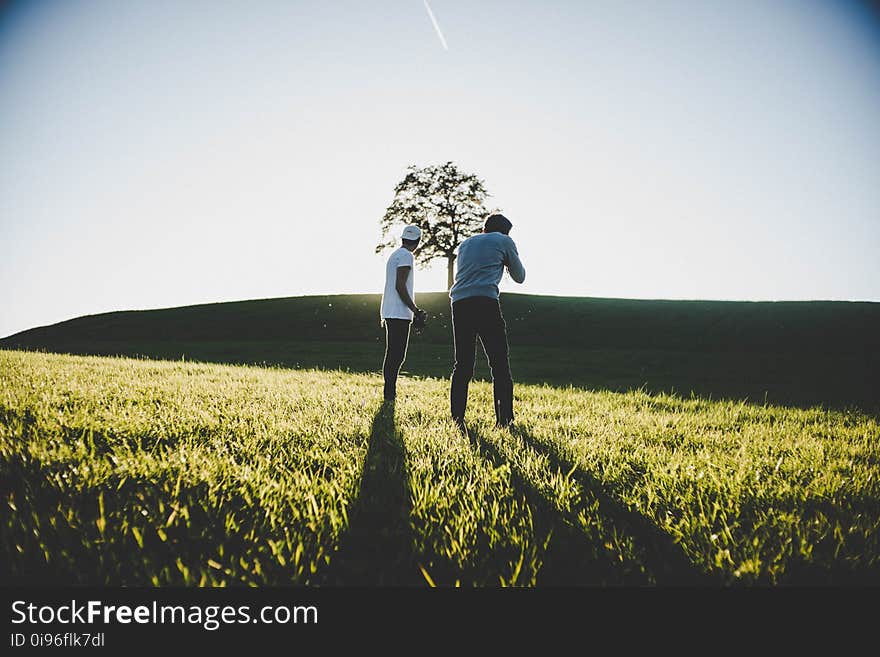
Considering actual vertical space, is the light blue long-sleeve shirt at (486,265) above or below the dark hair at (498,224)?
below

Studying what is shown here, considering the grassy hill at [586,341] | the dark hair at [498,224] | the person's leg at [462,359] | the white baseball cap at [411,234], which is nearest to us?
the person's leg at [462,359]

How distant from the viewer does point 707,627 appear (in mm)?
1449

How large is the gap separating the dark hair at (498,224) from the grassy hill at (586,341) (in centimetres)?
530

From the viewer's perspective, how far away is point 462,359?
4512mm

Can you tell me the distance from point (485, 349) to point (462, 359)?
0.27 meters

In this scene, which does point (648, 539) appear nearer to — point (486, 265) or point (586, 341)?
point (486, 265)

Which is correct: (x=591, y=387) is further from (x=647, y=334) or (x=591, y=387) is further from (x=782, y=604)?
(x=647, y=334)

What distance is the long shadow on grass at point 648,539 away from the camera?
1.68 meters

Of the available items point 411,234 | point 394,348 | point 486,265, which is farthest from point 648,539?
point 411,234

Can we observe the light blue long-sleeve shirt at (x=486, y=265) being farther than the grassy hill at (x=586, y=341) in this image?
No

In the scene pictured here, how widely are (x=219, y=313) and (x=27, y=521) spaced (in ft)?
126

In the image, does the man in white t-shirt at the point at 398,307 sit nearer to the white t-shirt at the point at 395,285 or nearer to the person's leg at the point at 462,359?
the white t-shirt at the point at 395,285

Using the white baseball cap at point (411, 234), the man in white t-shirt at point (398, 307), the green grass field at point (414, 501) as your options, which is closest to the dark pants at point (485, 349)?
the green grass field at point (414, 501)

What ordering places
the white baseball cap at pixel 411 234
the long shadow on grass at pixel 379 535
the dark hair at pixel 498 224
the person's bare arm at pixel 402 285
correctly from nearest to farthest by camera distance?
the long shadow on grass at pixel 379 535 < the dark hair at pixel 498 224 < the person's bare arm at pixel 402 285 < the white baseball cap at pixel 411 234
